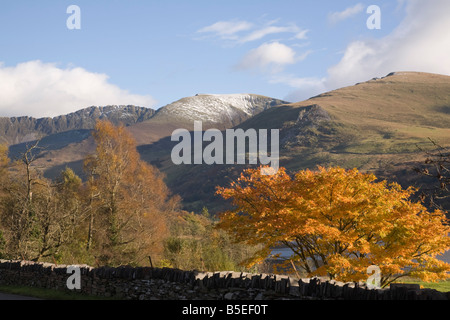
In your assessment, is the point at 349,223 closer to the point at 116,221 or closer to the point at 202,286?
the point at 202,286

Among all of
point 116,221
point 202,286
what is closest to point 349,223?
point 202,286

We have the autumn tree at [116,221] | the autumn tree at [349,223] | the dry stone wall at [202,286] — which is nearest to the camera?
the dry stone wall at [202,286]

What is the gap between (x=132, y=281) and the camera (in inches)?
657

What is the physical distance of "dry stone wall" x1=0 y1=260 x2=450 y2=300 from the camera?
12055mm

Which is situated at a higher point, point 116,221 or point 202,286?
point 116,221

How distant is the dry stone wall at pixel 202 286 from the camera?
12055 mm

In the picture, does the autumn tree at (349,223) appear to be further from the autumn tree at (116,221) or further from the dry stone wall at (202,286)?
the autumn tree at (116,221)

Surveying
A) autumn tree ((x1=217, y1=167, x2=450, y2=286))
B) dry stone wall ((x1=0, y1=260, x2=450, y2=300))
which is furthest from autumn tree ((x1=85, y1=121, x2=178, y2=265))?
dry stone wall ((x1=0, y1=260, x2=450, y2=300))

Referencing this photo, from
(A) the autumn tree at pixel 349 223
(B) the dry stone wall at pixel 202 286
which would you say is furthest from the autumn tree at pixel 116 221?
(B) the dry stone wall at pixel 202 286

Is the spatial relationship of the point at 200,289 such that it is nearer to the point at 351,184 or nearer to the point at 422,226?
the point at 351,184

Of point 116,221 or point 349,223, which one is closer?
point 349,223

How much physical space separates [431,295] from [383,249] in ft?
38.1

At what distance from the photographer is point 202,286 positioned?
14789 mm
